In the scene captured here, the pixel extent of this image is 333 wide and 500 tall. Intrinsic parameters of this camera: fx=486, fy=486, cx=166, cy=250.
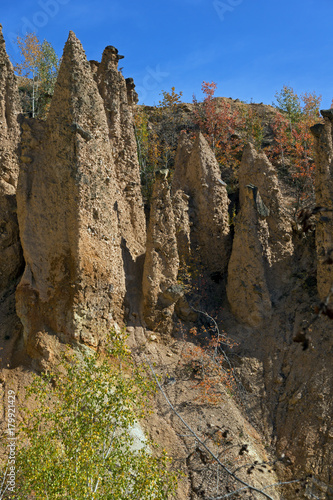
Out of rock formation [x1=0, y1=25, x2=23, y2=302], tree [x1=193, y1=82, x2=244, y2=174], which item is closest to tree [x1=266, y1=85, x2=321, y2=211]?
tree [x1=193, y1=82, x2=244, y2=174]

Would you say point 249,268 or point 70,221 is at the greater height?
point 70,221

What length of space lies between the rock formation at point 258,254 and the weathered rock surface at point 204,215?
2.89ft

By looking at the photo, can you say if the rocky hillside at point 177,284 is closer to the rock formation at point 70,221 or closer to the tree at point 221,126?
the rock formation at point 70,221

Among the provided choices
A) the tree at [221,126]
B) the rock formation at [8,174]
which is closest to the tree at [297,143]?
the tree at [221,126]

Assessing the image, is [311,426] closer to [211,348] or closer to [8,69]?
[211,348]

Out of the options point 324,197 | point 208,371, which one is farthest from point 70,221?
point 324,197

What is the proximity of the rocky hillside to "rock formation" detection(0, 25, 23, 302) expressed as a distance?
0.13 feet

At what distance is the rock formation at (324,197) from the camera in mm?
14523

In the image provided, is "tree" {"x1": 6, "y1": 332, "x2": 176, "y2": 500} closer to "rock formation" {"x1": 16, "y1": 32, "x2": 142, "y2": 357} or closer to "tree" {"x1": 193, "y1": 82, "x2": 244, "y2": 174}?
"rock formation" {"x1": 16, "y1": 32, "x2": 142, "y2": 357}

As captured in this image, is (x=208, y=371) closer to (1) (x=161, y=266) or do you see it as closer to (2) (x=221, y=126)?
(1) (x=161, y=266)

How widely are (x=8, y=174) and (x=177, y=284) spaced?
6.26 metres

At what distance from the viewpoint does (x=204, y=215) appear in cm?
1705

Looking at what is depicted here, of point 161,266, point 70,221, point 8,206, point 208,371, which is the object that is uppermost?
point 8,206

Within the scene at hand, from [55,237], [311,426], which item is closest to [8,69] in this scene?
[55,237]
